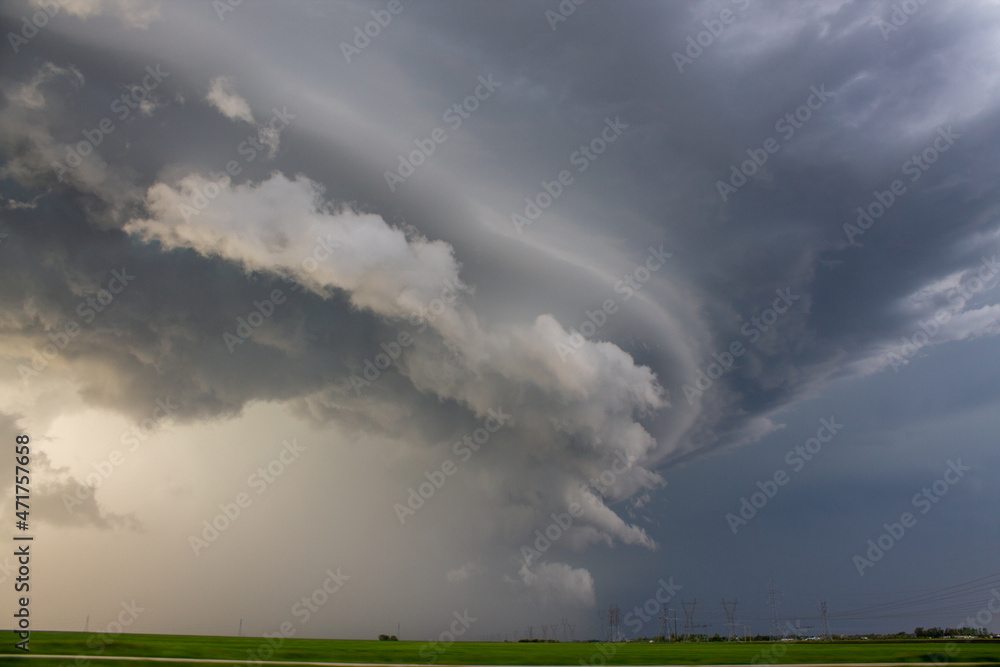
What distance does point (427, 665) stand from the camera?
1922 inches

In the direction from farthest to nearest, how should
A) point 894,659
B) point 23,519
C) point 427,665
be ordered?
point 894,659 → point 427,665 → point 23,519

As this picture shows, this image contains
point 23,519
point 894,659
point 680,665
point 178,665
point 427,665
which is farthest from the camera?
point 894,659

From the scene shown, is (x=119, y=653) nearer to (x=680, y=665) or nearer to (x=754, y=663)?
(x=680, y=665)

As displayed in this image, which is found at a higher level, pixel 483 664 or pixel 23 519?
pixel 23 519

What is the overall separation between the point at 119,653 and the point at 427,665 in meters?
25.8

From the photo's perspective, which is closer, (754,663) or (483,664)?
(483,664)

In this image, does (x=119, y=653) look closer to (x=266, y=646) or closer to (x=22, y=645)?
(x=22, y=645)

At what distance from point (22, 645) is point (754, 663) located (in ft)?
218

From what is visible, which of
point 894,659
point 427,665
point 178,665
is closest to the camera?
point 178,665

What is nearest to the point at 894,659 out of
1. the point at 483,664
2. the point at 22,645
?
the point at 483,664

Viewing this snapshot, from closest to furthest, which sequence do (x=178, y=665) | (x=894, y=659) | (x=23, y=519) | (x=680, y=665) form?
(x=178, y=665) → (x=23, y=519) → (x=680, y=665) → (x=894, y=659)

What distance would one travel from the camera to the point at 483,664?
4984 cm

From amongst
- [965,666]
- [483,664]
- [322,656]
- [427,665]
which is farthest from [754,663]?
[322,656]

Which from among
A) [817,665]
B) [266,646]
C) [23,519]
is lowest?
[266,646]
